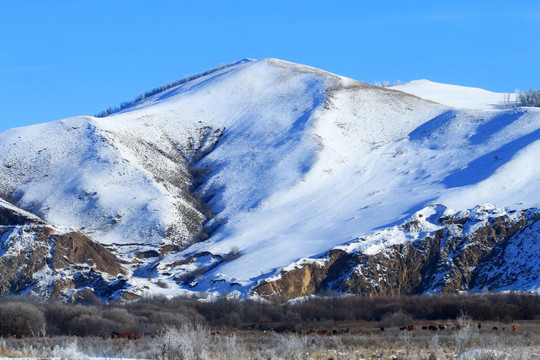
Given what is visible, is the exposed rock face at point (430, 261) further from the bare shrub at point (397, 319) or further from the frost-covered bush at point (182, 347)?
the frost-covered bush at point (182, 347)

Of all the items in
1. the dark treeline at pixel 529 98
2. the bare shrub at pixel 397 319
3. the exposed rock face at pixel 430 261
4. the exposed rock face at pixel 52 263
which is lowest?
the bare shrub at pixel 397 319

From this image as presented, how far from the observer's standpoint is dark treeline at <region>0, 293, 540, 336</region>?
6050cm

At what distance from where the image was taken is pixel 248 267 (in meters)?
103

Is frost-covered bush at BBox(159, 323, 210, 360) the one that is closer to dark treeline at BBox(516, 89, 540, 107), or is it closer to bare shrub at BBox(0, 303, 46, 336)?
bare shrub at BBox(0, 303, 46, 336)

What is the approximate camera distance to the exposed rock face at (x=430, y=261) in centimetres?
9738

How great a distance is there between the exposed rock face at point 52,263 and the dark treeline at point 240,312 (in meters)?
17.7

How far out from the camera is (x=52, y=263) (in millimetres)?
102750

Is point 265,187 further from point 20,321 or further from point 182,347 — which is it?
point 182,347

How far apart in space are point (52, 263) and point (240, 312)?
114 feet

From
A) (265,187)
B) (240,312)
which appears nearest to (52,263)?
(240,312)

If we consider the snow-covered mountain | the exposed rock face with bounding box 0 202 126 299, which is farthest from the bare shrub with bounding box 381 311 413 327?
the exposed rock face with bounding box 0 202 126 299

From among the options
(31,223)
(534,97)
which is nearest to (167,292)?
(31,223)

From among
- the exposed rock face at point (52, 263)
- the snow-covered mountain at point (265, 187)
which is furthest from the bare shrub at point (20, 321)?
the exposed rock face at point (52, 263)

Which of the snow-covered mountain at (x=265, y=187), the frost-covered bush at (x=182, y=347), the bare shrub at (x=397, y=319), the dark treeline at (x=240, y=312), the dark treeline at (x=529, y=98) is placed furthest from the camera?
the dark treeline at (x=529, y=98)
